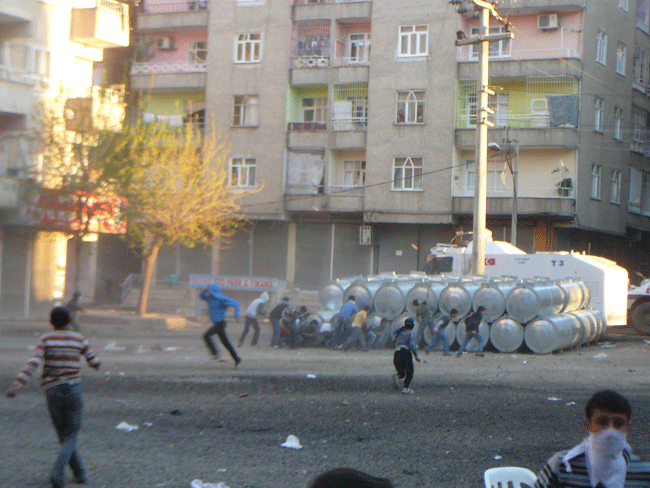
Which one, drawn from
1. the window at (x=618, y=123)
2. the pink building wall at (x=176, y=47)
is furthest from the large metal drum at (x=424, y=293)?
the pink building wall at (x=176, y=47)

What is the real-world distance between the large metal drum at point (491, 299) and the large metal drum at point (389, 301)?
1.99 metres

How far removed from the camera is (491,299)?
2070 cm

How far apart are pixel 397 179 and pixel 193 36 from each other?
13447 mm

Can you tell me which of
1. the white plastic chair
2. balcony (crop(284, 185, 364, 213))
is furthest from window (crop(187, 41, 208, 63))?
the white plastic chair

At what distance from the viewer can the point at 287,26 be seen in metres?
37.4

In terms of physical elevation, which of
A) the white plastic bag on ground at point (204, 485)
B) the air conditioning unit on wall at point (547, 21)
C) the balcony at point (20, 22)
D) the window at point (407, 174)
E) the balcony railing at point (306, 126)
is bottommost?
the white plastic bag on ground at point (204, 485)

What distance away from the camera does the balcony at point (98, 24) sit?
2941cm

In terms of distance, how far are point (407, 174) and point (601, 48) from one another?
406 inches

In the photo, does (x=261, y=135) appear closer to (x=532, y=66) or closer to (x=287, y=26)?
(x=287, y=26)

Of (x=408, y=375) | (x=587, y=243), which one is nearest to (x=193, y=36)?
(x=587, y=243)

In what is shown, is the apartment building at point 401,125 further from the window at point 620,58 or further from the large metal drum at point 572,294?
the large metal drum at point 572,294

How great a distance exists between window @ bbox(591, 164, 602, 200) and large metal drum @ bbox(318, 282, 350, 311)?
16.6m

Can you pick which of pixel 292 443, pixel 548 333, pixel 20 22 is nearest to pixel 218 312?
pixel 292 443

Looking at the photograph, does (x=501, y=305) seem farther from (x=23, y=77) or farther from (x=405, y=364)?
(x=23, y=77)
